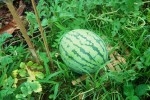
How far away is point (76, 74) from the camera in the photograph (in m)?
2.38

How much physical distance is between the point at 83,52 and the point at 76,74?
9.0 inches

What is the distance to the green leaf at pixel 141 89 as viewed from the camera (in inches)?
86.3

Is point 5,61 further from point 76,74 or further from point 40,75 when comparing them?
point 76,74

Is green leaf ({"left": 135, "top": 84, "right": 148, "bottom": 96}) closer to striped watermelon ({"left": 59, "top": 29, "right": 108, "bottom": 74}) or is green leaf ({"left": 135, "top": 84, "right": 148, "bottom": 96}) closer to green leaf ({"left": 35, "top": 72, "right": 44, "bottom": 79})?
striped watermelon ({"left": 59, "top": 29, "right": 108, "bottom": 74})

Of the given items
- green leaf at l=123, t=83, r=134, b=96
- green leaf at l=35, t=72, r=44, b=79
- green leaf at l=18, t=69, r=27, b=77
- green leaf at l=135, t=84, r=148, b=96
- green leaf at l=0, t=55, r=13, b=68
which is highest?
green leaf at l=0, t=55, r=13, b=68

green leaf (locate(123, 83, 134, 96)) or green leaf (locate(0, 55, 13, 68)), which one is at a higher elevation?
green leaf (locate(0, 55, 13, 68))

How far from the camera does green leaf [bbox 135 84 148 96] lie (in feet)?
7.19

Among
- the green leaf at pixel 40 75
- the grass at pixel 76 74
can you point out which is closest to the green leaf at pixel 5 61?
the grass at pixel 76 74

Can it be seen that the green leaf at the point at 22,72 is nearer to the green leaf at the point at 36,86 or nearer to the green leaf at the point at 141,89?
the green leaf at the point at 36,86

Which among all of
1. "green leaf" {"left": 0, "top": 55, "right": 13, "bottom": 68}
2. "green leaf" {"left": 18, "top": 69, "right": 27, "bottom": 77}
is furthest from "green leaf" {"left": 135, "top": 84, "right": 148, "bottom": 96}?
"green leaf" {"left": 0, "top": 55, "right": 13, "bottom": 68}

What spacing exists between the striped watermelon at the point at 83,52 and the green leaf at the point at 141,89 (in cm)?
28

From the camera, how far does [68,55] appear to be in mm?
2256

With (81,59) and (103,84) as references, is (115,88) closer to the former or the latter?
(103,84)

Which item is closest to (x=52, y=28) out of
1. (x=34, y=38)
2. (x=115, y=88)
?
(x=34, y=38)
